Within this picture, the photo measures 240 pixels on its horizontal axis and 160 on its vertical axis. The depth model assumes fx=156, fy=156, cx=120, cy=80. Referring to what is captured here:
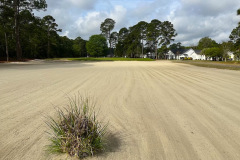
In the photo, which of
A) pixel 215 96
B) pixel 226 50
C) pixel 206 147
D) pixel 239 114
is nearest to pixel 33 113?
pixel 206 147

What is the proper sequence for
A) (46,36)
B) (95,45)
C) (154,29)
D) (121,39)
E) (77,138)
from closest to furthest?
(77,138), (46,36), (154,29), (121,39), (95,45)

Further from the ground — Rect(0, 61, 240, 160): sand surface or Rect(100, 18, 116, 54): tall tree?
Rect(100, 18, 116, 54): tall tree

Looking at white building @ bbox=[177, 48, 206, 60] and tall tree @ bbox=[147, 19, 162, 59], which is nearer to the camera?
tall tree @ bbox=[147, 19, 162, 59]

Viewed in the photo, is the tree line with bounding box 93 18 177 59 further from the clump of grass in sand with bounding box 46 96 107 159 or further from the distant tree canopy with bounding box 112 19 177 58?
the clump of grass in sand with bounding box 46 96 107 159

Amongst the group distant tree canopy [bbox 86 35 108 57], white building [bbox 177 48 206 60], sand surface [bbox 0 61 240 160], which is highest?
distant tree canopy [bbox 86 35 108 57]

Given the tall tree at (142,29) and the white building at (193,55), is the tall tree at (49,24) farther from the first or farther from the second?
the white building at (193,55)

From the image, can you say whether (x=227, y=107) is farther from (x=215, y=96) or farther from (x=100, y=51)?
(x=100, y=51)

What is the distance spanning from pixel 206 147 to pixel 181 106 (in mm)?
1902

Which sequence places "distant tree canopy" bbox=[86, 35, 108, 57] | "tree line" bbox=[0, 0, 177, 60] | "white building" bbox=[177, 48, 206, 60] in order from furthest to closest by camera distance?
"white building" bbox=[177, 48, 206, 60], "distant tree canopy" bbox=[86, 35, 108, 57], "tree line" bbox=[0, 0, 177, 60]

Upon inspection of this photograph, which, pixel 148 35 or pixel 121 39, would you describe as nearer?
pixel 148 35

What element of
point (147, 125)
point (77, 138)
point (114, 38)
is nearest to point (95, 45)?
point (114, 38)

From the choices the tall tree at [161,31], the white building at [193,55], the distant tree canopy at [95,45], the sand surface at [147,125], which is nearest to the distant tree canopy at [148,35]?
the tall tree at [161,31]

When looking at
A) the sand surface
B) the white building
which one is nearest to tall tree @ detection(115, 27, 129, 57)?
the white building

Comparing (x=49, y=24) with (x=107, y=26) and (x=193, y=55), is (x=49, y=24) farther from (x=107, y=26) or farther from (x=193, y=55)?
(x=193, y=55)
